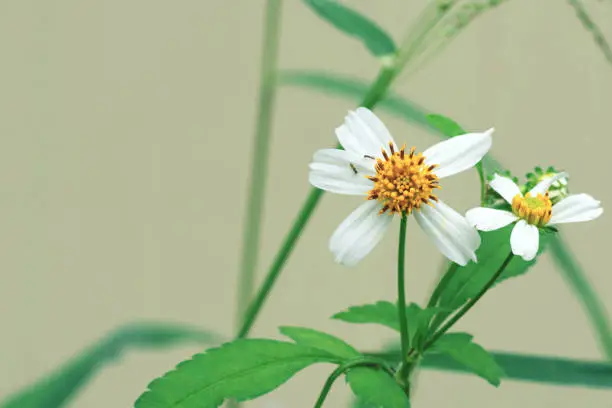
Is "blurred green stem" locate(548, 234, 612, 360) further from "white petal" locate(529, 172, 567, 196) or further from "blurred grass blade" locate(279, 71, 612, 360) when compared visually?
"white petal" locate(529, 172, 567, 196)

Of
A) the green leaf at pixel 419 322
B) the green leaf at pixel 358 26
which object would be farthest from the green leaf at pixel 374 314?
the green leaf at pixel 358 26

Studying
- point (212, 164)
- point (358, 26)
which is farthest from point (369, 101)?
point (212, 164)

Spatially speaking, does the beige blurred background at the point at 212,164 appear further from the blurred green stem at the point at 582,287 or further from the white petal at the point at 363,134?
the white petal at the point at 363,134

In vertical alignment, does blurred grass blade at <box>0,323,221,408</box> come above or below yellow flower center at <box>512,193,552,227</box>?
below

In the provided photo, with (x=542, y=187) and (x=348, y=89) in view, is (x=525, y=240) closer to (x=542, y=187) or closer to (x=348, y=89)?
(x=542, y=187)

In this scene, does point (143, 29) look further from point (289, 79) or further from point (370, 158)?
point (370, 158)

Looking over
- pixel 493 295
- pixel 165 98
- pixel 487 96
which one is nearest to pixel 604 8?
pixel 487 96

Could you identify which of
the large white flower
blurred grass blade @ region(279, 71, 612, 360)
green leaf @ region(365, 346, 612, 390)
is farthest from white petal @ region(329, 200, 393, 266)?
blurred grass blade @ region(279, 71, 612, 360)
